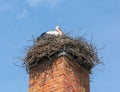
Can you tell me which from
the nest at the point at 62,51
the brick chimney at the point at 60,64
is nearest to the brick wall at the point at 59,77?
the brick chimney at the point at 60,64

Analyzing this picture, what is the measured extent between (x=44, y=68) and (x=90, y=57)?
1.14 meters

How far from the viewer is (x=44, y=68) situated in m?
8.23

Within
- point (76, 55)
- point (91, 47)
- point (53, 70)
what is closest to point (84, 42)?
point (91, 47)

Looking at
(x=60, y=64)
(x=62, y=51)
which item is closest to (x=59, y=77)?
(x=60, y=64)

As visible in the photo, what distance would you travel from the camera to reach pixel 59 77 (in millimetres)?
7789

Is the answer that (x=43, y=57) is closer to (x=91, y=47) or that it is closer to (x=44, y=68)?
(x=44, y=68)

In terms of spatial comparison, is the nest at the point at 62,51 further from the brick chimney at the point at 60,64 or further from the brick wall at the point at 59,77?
the brick wall at the point at 59,77

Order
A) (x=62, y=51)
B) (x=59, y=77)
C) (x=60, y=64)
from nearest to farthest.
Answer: (x=59, y=77) < (x=60, y=64) < (x=62, y=51)

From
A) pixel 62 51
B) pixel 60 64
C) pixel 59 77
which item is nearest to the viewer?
pixel 59 77

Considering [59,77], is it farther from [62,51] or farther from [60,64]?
[62,51]

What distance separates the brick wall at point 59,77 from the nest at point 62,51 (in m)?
0.15

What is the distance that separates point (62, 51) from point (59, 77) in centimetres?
67

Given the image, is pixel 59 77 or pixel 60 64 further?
pixel 60 64

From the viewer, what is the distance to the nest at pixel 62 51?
833 cm
